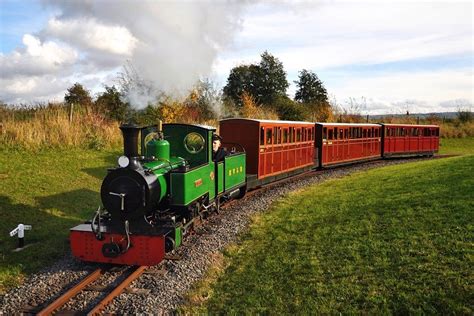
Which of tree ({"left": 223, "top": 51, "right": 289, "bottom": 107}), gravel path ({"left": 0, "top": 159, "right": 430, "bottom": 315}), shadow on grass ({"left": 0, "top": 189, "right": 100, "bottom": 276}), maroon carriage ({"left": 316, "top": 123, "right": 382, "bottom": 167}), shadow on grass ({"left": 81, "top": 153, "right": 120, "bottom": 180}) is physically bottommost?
gravel path ({"left": 0, "top": 159, "right": 430, "bottom": 315})

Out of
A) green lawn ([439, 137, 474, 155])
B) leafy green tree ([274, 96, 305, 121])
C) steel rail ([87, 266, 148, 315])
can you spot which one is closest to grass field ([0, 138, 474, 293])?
steel rail ([87, 266, 148, 315])

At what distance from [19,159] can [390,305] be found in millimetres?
12302

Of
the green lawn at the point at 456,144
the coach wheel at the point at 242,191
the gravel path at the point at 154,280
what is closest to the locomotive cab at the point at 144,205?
the gravel path at the point at 154,280

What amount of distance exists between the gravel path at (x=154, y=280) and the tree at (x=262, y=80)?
3932cm

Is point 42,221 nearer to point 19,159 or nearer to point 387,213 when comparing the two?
point 19,159

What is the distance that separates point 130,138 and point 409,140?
2274cm

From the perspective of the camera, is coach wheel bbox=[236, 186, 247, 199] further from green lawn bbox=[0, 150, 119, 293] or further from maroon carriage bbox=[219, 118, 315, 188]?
green lawn bbox=[0, 150, 119, 293]

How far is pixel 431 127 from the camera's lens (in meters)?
27.3

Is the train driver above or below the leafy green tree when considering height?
below

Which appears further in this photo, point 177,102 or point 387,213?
point 177,102

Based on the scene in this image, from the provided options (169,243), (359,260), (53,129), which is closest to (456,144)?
(53,129)

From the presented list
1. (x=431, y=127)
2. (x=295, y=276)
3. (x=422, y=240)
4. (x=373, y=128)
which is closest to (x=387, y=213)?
(x=422, y=240)

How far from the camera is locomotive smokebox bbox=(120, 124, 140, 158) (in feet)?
21.5

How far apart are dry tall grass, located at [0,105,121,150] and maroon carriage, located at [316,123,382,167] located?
8997 mm
